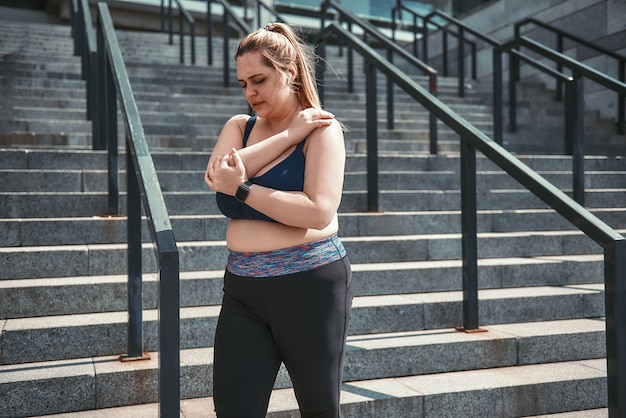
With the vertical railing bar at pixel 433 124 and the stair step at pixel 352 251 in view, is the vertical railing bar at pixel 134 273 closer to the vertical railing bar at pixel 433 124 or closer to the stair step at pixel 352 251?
the stair step at pixel 352 251

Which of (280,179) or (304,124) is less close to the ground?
(304,124)

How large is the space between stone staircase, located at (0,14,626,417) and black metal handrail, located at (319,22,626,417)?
320 mm

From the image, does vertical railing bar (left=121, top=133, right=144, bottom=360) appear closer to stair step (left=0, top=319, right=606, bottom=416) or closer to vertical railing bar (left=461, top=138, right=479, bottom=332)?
stair step (left=0, top=319, right=606, bottom=416)

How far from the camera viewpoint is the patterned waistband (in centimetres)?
183

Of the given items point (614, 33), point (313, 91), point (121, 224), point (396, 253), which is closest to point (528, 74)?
point (614, 33)

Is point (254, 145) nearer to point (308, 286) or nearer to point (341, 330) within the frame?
point (308, 286)

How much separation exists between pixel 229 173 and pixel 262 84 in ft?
0.87

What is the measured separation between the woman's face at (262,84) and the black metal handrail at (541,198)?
1.40m

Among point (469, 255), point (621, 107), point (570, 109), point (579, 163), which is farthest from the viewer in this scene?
point (621, 107)

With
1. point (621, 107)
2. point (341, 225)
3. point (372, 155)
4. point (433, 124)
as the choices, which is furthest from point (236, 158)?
point (621, 107)

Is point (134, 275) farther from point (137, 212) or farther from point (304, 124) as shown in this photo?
point (304, 124)

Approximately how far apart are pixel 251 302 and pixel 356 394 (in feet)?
4.38

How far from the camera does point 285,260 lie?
183cm

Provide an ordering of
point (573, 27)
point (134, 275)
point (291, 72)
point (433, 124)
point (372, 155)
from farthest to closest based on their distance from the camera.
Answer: point (573, 27)
point (433, 124)
point (372, 155)
point (134, 275)
point (291, 72)
